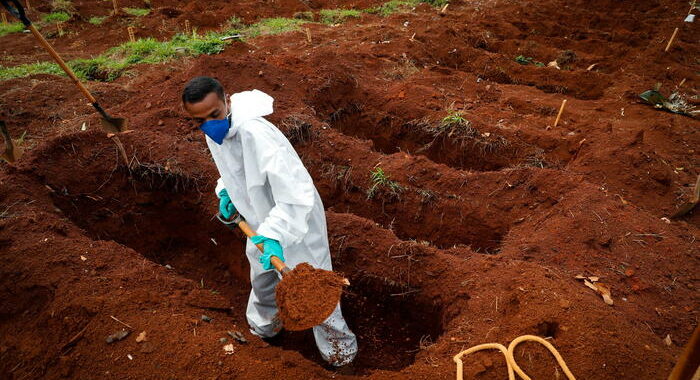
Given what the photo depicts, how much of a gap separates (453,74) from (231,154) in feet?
18.3

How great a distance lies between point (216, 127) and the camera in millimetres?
2336

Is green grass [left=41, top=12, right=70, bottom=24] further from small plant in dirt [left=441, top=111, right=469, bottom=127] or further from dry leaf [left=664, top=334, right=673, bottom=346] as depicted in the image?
dry leaf [left=664, top=334, right=673, bottom=346]

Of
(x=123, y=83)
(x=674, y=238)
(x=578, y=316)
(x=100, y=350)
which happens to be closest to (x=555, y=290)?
(x=578, y=316)

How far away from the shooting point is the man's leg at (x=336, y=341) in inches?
117

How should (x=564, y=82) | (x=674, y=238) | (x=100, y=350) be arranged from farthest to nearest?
(x=564, y=82) < (x=674, y=238) < (x=100, y=350)

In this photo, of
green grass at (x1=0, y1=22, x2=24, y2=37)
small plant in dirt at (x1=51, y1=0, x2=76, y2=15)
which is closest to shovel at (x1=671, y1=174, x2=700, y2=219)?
green grass at (x1=0, y1=22, x2=24, y2=37)

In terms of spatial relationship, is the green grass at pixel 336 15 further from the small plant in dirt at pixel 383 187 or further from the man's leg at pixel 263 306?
the man's leg at pixel 263 306

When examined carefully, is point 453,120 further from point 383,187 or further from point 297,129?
point 297,129

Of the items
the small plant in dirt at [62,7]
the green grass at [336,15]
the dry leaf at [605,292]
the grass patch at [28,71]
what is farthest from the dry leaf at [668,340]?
the small plant in dirt at [62,7]

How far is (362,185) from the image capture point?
4.58 m

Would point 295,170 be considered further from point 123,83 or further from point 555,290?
point 123,83

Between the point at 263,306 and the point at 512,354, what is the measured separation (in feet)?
6.23

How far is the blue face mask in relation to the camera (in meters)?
2.34

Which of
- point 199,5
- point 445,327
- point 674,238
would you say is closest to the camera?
point 445,327
